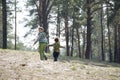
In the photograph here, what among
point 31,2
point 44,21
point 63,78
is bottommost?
point 63,78

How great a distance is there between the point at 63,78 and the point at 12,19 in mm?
51196

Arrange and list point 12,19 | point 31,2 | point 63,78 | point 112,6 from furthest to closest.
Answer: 1. point 12,19
2. point 31,2
3. point 112,6
4. point 63,78

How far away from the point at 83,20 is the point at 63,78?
4261cm

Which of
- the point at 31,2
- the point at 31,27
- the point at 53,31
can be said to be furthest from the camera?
the point at 53,31

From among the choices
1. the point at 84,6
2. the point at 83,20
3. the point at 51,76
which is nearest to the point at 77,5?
the point at 84,6

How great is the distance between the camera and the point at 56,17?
59.9 meters

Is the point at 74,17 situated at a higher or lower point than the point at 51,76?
higher

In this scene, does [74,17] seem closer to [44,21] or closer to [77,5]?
[77,5]

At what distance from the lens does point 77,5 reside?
Result: 4716 cm

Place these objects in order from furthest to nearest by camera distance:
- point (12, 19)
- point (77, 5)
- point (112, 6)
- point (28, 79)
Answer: point (12, 19) < point (77, 5) < point (112, 6) < point (28, 79)

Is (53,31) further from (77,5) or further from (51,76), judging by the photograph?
(51,76)

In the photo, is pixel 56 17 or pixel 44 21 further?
pixel 56 17

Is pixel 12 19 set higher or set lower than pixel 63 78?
higher

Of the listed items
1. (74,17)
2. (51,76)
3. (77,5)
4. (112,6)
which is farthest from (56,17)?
(51,76)
